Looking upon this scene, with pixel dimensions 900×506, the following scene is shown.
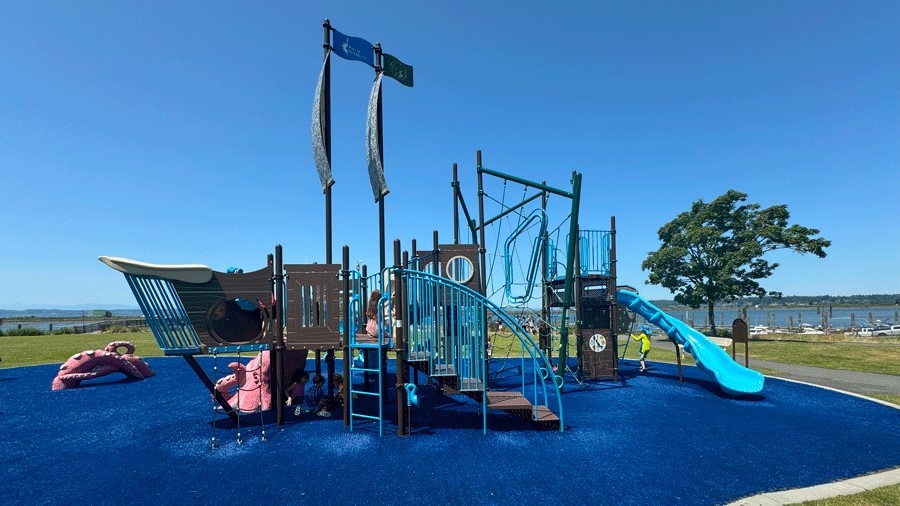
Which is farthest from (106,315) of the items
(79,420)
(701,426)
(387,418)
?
(701,426)

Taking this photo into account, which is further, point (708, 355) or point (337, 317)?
point (708, 355)

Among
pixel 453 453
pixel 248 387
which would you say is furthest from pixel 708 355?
pixel 248 387

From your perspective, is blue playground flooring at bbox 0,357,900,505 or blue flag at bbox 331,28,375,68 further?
blue flag at bbox 331,28,375,68

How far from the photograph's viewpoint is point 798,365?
17.6m

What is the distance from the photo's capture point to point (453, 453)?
22.6 feet

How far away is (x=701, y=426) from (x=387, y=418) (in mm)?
6446

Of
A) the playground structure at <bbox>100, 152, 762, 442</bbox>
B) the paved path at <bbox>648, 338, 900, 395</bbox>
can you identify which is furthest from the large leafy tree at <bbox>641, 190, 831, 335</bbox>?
the playground structure at <bbox>100, 152, 762, 442</bbox>

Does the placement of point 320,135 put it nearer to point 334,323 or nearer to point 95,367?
point 334,323

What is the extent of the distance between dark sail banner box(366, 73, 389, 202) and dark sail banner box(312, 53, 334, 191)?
1.10m

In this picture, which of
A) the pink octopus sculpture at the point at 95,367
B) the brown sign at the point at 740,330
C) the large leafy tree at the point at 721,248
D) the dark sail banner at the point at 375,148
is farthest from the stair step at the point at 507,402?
the large leafy tree at the point at 721,248

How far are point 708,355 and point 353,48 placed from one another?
12521 millimetres

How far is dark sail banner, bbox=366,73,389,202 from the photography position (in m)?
10.2

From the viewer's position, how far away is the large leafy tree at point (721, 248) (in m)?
30.5

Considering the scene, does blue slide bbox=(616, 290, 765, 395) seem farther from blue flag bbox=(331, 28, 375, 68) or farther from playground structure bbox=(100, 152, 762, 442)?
blue flag bbox=(331, 28, 375, 68)
